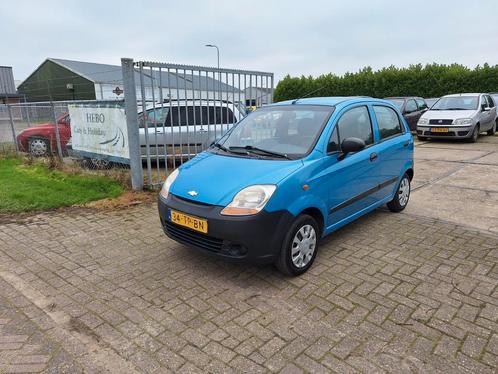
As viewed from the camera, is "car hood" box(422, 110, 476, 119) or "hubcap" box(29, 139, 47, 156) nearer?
"hubcap" box(29, 139, 47, 156)

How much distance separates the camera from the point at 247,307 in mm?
3219

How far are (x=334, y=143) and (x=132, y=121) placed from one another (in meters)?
3.70

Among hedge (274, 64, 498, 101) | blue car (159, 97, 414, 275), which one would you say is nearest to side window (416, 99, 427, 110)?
hedge (274, 64, 498, 101)

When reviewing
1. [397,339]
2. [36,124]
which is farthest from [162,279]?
[36,124]

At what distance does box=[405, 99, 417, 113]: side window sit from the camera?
15.7m

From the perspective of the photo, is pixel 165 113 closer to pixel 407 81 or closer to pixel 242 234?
pixel 242 234

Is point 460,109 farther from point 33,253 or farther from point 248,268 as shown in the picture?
point 33,253

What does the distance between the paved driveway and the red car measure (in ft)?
15.5

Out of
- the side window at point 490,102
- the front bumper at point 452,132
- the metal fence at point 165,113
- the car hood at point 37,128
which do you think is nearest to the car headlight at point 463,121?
the front bumper at point 452,132

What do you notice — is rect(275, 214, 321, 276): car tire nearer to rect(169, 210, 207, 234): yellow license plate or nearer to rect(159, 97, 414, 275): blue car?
rect(159, 97, 414, 275): blue car

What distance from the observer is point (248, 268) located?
3.91 metres

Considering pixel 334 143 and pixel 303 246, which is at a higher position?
pixel 334 143

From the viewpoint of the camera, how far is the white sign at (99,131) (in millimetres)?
6938

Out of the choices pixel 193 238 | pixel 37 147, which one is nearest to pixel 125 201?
pixel 193 238
